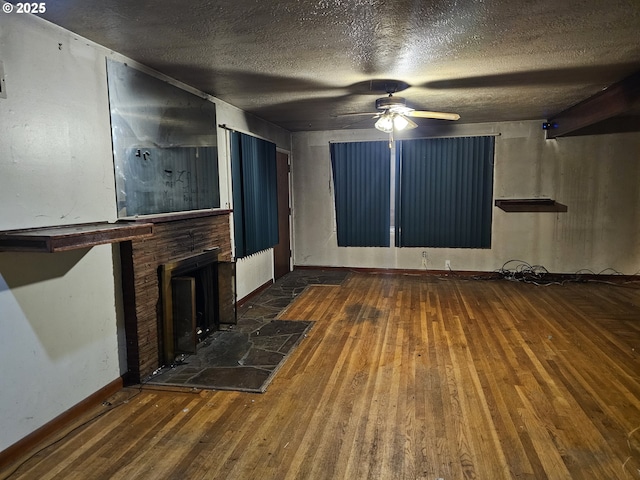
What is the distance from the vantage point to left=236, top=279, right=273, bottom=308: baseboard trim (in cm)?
489

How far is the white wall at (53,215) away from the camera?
2086 millimetres

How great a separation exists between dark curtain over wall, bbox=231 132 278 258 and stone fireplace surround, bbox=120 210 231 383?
4.30ft

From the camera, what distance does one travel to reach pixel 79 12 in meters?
2.19

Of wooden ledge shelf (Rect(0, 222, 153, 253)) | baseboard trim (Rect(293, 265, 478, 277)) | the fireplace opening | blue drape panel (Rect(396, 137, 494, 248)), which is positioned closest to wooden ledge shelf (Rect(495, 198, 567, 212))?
blue drape panel (Rect(396, 137, 494, 248))

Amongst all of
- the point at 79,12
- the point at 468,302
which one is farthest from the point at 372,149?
the point at 79,12

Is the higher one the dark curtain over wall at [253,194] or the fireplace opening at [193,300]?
the dark curtain over wall at [253,194]

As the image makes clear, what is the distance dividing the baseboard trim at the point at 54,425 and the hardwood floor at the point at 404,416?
8cm

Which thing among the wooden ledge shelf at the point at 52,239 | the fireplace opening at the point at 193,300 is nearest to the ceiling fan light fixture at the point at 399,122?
the fireplace opening at the point at 193,300

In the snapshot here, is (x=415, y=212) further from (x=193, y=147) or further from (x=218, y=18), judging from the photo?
(x=218, y=18)

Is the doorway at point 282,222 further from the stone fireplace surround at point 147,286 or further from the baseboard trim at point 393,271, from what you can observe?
the stone fireplace surround at point 147,286

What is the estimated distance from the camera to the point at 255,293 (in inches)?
210

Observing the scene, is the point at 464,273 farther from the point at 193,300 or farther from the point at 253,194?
the point at 193,300

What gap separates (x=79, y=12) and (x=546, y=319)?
478cm

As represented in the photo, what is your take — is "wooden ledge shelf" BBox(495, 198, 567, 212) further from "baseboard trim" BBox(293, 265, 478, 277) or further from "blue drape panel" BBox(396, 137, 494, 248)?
"baseboard trim" BBox(293, 265, 478, 277)
